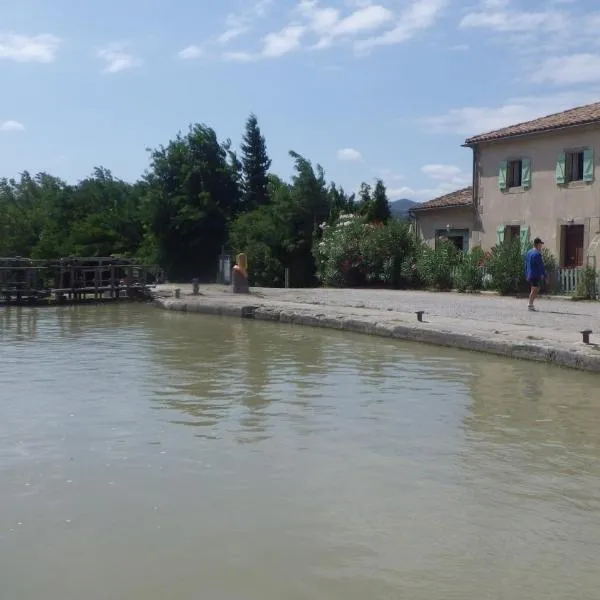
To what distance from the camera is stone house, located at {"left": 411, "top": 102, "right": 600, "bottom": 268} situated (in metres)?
23.7

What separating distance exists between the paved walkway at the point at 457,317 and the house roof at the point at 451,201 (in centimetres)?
592

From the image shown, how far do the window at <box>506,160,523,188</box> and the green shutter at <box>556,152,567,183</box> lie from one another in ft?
6.02

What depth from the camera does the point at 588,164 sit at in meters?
23.6

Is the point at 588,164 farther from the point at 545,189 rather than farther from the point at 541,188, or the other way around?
the point at 541,188

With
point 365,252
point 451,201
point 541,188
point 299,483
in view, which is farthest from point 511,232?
point 299,483

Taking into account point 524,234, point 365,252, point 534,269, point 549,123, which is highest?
point 549,123

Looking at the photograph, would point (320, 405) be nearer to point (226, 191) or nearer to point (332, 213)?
point (332, 213)

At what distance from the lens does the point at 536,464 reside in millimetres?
6180

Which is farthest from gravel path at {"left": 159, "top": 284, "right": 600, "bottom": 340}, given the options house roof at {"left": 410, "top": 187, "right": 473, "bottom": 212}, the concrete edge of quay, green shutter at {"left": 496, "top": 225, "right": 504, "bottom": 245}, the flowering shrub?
house roof at {"left": 410, "top": 187, "right": 473, "bottom": 212}

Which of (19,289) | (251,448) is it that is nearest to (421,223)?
(19,289)

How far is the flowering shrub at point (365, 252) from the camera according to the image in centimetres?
2778

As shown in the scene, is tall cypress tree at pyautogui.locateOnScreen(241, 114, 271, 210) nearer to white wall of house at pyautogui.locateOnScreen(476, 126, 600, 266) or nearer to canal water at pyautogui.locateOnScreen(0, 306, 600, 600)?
white wall of house at pyautogui.locateOnScreen(476, 126, 600, 266)

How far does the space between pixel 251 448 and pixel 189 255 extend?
105 ft

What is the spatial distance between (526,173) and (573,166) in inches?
64.7
